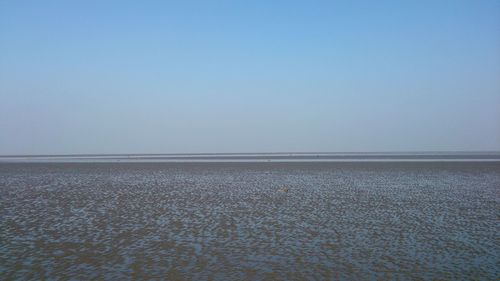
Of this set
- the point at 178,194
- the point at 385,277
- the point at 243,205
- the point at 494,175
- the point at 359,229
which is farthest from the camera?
the point at 494,175

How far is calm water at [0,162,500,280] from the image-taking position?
11062mm

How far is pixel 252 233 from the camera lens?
49.9 ft

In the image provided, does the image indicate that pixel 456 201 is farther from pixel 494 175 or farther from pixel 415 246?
pixel 494 175

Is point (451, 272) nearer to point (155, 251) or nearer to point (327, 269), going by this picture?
point (327, 269)

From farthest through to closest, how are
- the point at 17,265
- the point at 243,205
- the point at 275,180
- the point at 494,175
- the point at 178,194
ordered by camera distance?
the point at 494,175 < the point at 275,180 < the point at 178,194 < the point at 243,205 < the point at 17,265

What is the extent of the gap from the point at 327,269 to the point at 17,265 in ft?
29.4

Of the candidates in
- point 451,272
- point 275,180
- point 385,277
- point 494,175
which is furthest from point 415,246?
point 494,175

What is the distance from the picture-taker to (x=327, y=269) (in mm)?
11039

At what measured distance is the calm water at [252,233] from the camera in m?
11.1

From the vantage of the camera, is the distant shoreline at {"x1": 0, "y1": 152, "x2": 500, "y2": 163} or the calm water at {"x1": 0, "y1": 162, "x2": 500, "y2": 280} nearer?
the calm water at {"x1": 0, "y1": 162, "x2": 500, "y2": 280}

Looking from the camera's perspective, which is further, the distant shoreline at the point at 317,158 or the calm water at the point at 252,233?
the distant shoreline at the point at 317,158

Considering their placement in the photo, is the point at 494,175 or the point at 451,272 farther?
the point at 494,175

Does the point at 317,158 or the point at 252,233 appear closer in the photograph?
the point at 252,233

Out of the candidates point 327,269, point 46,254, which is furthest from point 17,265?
point 327,269
